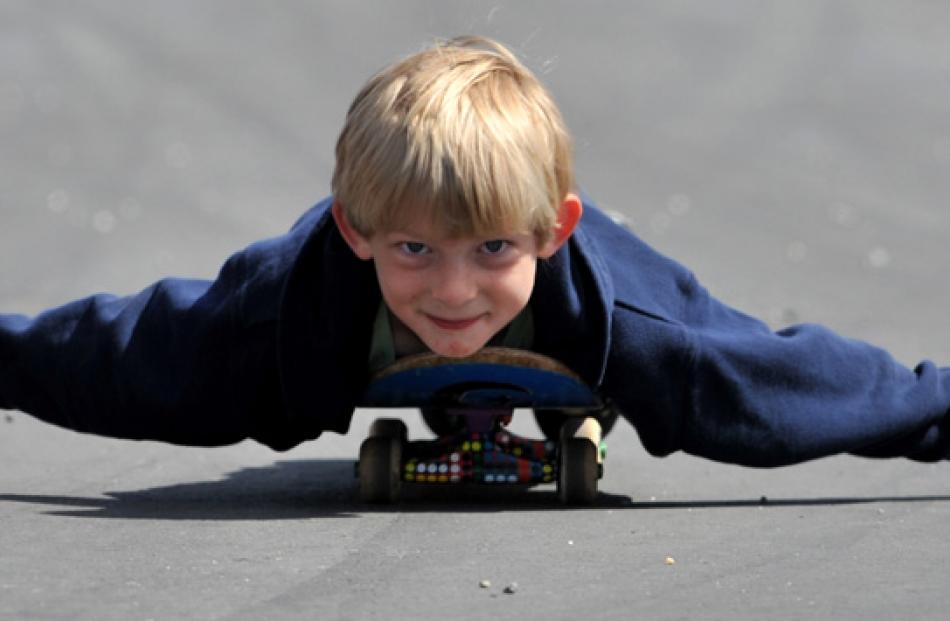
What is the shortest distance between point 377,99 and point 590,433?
0.77 metres

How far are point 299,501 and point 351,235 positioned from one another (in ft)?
2.15

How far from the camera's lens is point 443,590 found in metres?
2.50

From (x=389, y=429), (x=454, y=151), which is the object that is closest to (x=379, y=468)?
(x=389, y=429)

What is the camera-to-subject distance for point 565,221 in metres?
3.06

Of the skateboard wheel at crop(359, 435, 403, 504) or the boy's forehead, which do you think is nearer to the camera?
the boy's forehead

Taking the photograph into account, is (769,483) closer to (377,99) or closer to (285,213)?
(377,99)

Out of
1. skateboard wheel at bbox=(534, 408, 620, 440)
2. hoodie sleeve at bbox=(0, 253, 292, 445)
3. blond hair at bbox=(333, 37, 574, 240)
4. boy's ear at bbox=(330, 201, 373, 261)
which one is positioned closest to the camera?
blond hair at bbox=(333, 37, 574, 240)

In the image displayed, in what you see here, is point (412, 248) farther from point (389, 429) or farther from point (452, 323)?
point (389, 429)

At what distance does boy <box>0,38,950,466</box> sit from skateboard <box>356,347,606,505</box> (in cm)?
5

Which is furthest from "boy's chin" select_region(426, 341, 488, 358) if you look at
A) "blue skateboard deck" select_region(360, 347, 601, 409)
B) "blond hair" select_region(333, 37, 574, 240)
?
"blond hair" select_region(333, 37, 574, 240)

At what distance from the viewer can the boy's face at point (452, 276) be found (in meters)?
2.92

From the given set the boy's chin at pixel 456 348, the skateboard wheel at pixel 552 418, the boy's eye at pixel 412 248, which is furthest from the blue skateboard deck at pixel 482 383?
the skateboard wheel at pixel 552 418

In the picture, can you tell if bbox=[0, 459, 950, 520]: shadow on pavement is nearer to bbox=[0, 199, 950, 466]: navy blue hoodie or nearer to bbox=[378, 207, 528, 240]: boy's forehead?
bbox=[0, 199, 950, 466]: navy blue hoodie

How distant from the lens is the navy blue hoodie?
322 centimetres
